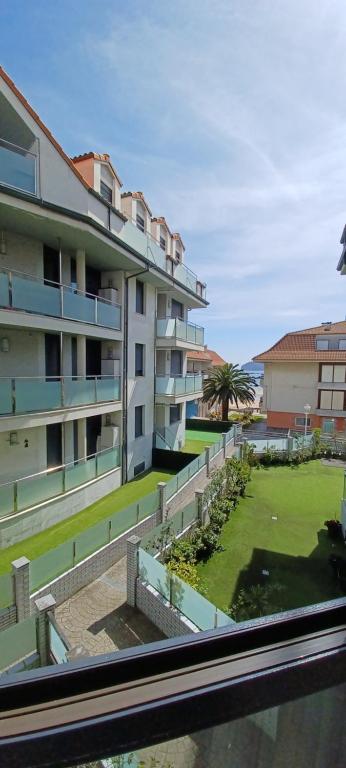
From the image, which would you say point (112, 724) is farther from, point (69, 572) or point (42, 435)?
point (42, 435)

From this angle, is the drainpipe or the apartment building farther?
the drainpipe

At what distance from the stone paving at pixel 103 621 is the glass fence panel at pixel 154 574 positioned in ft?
2.31

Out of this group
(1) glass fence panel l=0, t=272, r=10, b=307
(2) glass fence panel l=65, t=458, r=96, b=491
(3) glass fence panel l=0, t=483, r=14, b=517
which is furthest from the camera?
(2) glass fence panel l=65, t=458, r=96, b=491

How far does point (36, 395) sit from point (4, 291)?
2.51 m

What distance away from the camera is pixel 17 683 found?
76 centimetres

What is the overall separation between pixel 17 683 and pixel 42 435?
31.4 feet

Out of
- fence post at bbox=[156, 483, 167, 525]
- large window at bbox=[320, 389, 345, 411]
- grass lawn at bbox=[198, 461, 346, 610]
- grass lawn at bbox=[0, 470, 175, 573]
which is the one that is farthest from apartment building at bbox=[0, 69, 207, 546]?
large window at bbox=[320, 389, 345, 411]

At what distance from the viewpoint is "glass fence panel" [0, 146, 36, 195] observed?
24.8ft

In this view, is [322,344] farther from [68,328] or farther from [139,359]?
[68,328]

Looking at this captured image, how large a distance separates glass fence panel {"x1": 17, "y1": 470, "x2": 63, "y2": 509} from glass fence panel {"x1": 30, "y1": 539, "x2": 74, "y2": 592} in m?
1.92

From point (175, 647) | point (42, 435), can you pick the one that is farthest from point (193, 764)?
point (42, 435)

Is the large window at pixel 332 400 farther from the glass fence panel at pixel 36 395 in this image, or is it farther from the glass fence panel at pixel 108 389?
the glass fence panel at pixel 36 395

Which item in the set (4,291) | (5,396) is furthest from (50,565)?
(4,291)

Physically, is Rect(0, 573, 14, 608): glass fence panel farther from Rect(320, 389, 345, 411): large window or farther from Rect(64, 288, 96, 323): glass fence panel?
Rect(320, 389, 345, 411): large window
